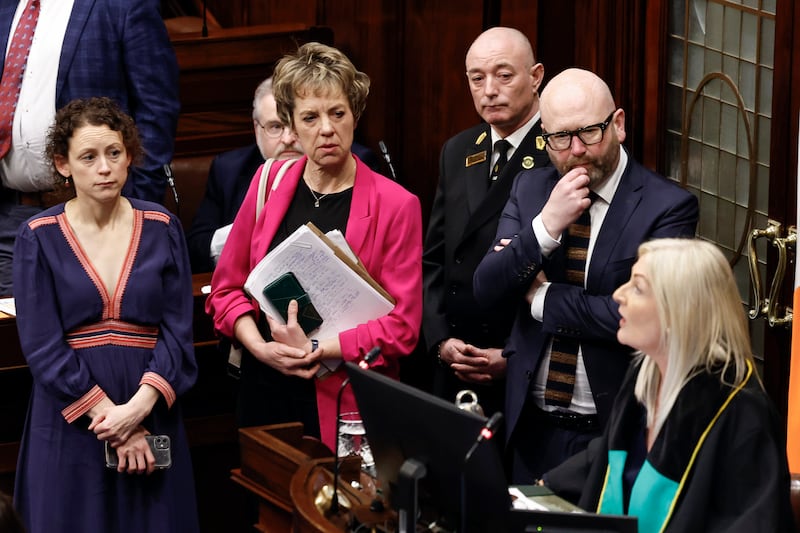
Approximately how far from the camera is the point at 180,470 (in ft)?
13.1

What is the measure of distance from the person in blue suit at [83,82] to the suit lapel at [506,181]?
3.99ft

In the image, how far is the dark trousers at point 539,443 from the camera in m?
3.73

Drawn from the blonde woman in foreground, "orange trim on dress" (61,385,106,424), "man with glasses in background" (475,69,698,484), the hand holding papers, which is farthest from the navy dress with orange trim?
the blonde woman in foreground

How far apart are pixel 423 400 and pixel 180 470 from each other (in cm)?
149

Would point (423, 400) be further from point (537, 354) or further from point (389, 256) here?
point (389, 256)

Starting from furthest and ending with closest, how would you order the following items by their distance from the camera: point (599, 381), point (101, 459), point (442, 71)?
point (442, 71), point (101, 459), point (599, 381)

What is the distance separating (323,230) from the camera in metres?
4.05

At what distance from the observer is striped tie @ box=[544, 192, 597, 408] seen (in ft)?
12.1

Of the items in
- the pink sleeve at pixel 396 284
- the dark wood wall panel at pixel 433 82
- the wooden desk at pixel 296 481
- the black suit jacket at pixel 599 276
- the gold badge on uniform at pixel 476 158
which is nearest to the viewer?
the wooden desk at pixel 296 481

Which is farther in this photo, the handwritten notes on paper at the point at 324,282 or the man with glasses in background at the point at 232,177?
the man with glasses in background at the point at 232,177

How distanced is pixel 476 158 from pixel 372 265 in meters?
0.57

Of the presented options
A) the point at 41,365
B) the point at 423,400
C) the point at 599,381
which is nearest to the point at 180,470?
the point at 41,365

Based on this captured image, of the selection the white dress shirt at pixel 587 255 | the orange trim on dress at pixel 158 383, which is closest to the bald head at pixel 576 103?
the white dress shirt at pixel 587 255

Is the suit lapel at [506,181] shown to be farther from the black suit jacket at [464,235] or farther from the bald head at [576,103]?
the bald head at [576,103]
